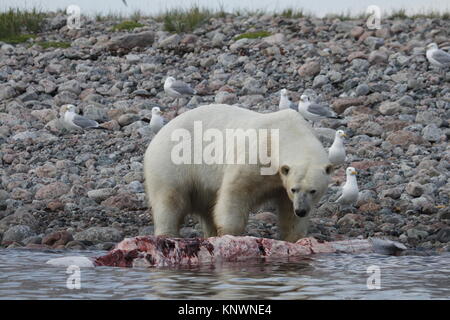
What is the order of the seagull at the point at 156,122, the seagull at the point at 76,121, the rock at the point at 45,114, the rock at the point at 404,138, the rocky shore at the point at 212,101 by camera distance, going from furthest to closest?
the rock at the point at 45,114 < the seagull at the point at 76,121 < the seagull at the point at 156,122 < the rock at the point at 404,138 < the rocky shore at the point at 212,101

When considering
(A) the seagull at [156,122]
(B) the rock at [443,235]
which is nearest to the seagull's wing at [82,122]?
(A) the seagull at [156,122]

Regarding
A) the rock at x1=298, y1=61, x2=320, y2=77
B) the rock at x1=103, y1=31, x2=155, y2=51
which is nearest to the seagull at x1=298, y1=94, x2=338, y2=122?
the rock at x1=298, y1=61, x2=320, y2=77

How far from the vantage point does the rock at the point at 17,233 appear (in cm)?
930

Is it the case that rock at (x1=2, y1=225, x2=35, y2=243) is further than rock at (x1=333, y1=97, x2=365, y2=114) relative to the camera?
No

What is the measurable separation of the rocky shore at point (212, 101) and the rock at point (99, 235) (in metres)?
0.01

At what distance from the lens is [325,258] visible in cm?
802

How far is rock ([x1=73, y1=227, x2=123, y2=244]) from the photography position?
9242 mm

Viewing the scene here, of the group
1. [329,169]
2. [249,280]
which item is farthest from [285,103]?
[249,280]

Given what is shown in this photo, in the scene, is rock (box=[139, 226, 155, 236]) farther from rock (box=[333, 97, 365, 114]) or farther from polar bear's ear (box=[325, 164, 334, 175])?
rock (box=[333, 97, 365, 114])

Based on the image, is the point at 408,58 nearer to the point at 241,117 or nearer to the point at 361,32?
the point at 361,32

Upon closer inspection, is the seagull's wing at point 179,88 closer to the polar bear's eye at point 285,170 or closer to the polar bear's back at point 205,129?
the polar bear's back at point 205,129

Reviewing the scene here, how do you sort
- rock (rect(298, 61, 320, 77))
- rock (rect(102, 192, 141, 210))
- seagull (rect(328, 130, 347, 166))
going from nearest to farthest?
rock (rect(102, 192, 141, 210)) → seagull (rect(328, 130, 347, 166)) → rock (rect(298, 61, 320, 77))

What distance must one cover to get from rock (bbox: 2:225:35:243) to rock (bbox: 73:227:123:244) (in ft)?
1.77

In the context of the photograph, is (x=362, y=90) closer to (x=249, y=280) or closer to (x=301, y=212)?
(x=301, y=212)
